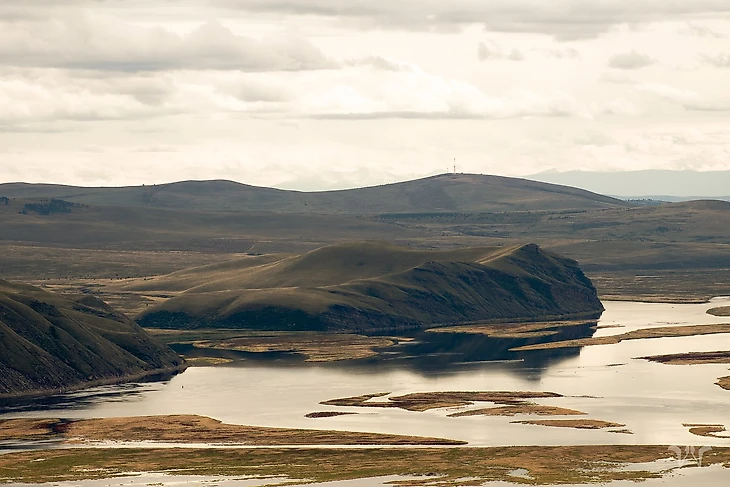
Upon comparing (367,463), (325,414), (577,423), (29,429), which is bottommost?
(367,463)

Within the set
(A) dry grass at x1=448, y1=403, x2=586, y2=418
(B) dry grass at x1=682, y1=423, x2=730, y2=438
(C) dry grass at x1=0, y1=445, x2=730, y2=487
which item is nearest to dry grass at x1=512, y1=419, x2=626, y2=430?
(A) dry grass at x1=448, y1=403, x2=586, y2=418

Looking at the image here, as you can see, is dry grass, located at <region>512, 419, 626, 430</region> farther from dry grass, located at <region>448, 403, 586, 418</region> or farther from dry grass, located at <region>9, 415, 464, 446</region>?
dry grass, located at <region>9, 415, 464, 446</region>

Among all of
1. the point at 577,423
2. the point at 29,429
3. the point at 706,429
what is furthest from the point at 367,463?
the point at 29,429

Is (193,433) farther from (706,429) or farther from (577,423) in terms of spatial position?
(706,429)

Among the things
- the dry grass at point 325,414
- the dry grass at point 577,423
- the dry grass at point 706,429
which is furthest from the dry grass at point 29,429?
the dry grass at point 706,429

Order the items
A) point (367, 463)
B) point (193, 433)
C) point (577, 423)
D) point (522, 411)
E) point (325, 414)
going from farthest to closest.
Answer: point (522, 411), point (325, 414), point (577, 423), point (193, 433), point (367, 463)

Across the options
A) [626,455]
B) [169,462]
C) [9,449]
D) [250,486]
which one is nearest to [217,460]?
[169,462]
